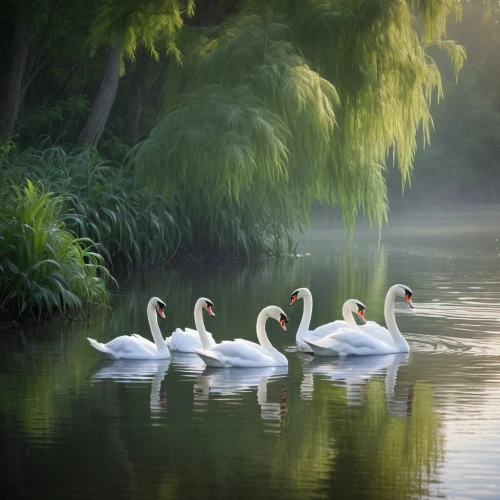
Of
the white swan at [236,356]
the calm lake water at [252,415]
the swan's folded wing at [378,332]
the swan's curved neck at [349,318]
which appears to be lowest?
the calm lake water at [252,415]

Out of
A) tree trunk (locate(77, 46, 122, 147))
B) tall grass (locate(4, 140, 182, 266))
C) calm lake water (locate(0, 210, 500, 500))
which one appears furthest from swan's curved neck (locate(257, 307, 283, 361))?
tree trunk (locate(77, 46, 122, 147))

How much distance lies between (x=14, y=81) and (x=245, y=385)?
12.9 metres

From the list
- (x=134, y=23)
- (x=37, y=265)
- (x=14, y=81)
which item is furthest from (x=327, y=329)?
(x=14, y=81)

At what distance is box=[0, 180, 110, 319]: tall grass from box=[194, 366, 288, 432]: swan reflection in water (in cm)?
302

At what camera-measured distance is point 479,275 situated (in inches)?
774

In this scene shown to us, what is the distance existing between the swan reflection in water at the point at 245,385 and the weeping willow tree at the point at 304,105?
7.07 metres

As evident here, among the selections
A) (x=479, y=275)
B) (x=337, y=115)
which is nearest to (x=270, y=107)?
(x=337, y=115)

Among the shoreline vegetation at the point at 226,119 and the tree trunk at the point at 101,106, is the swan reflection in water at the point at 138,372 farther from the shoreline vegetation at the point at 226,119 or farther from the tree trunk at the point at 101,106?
the tree trunk at the point at 101,106

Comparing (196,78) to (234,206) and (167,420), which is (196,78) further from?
(167,420)

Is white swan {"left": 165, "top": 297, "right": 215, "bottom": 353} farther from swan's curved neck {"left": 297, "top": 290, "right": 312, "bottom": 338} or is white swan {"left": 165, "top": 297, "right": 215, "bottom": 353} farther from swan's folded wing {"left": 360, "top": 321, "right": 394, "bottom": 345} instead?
swan's folded wing {"left": 360, "top": 321, "right": 394, "bottom": 345}

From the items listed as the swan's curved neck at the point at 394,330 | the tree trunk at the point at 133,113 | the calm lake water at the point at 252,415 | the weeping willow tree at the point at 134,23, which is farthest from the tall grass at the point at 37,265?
the tree trunk at the point at 133,113

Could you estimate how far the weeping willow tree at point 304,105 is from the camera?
17.6m

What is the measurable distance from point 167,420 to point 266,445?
3.22ft

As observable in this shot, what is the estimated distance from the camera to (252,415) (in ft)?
27.1
